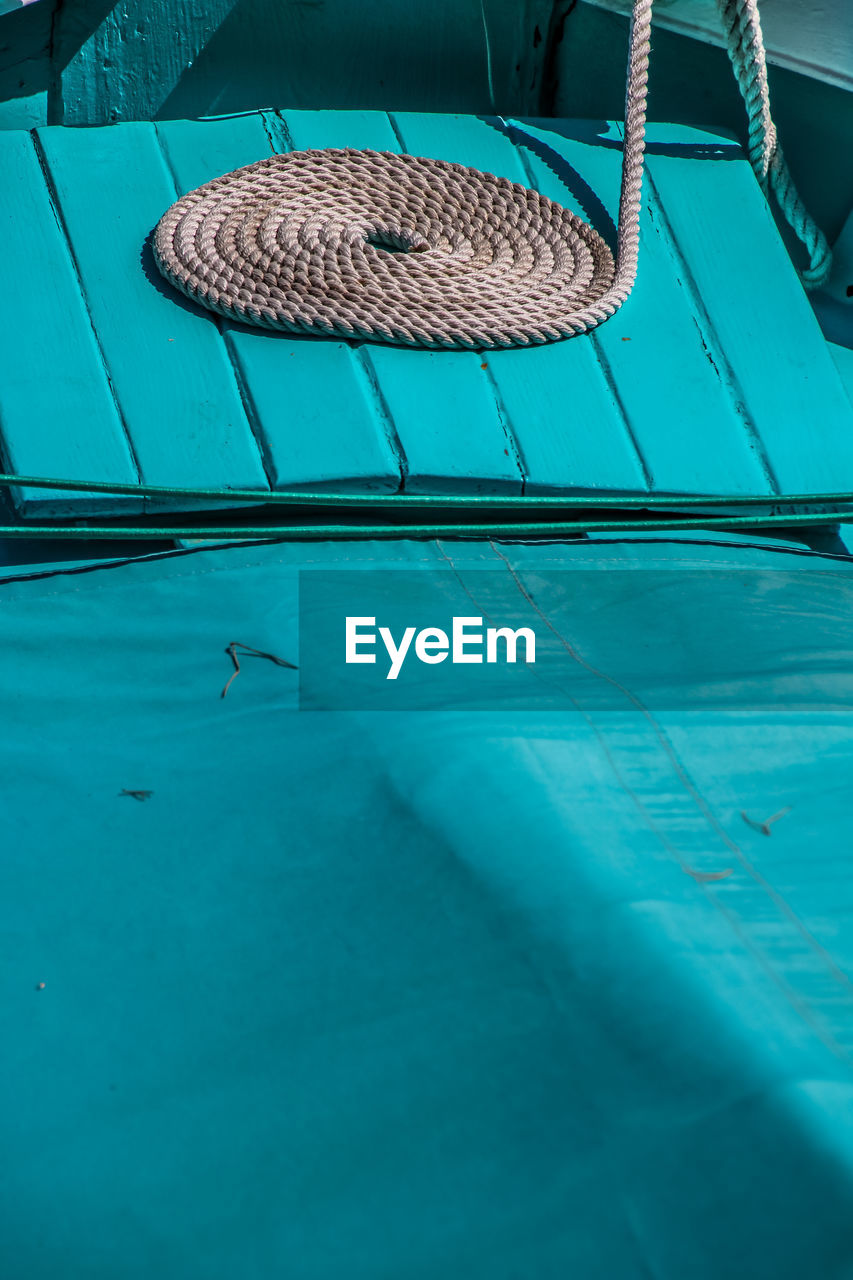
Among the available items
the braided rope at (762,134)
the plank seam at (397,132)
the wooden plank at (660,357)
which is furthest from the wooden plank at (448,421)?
the braided rope at (762,134)

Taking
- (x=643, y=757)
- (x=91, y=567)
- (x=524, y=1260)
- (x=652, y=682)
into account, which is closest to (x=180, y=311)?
(x=91, y=567)

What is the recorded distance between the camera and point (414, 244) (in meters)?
1.95

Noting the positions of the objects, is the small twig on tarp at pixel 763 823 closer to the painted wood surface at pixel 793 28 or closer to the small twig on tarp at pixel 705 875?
the small twig on tarp at pixel 705 875

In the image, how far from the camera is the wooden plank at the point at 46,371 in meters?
1.61

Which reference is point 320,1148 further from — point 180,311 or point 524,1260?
point 180,311

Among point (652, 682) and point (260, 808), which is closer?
point (260, 808)

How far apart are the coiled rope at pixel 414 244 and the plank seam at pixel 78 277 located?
0.42 ft

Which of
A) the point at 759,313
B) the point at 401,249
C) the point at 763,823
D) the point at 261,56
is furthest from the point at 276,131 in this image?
the point at 763,823

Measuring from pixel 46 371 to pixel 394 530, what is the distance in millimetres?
563

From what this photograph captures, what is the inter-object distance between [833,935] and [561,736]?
0.94ft

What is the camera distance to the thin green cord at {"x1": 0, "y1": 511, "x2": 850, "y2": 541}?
5.05 feet

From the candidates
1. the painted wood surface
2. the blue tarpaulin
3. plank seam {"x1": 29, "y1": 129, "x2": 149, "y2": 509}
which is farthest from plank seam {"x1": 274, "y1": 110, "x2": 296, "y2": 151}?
the blue tarpaulin

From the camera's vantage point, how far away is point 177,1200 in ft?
2.36

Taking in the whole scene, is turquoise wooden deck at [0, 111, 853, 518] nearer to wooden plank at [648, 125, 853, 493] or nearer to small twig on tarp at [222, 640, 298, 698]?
wooden plank at [648, 125, 853, 493]
